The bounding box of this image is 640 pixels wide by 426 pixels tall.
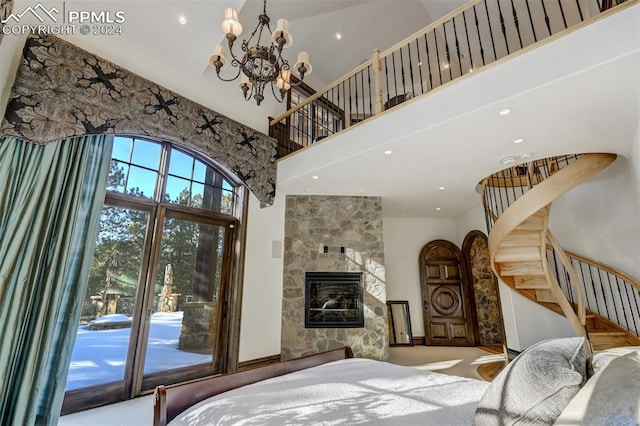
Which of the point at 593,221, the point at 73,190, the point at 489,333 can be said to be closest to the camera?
the point at 73,190

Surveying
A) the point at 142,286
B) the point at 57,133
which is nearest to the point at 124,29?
the point at 57,133

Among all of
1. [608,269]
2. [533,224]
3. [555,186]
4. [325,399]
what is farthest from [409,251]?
[325,399]

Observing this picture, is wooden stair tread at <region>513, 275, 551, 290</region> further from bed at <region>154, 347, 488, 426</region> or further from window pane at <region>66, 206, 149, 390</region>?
window pane at <region>66, 206, 149, 390</region>

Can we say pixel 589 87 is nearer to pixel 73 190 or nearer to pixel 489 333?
pixel 73 190

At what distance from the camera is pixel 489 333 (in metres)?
6.32

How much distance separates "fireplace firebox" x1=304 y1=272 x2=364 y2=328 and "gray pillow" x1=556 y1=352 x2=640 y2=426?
13.0 ft

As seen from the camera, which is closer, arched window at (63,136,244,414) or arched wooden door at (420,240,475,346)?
arched window at (63,136,244,414)

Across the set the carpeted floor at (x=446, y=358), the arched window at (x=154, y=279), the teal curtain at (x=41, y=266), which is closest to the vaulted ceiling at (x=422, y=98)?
the teal curtain at (x=41, y=266)

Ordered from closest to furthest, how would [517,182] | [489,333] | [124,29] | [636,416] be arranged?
[636,416] → [124,29] → [517,182] → [489,333]

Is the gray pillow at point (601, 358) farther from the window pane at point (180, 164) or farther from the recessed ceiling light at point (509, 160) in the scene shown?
the window pane at point (180, 164)

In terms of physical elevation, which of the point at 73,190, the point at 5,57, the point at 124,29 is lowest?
the point at 73,190

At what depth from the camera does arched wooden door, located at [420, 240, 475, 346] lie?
20.5 ft

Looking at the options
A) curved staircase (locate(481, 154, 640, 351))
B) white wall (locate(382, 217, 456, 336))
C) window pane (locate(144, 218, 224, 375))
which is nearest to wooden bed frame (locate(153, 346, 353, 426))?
window pane (locate(144, 218, 224, 375))

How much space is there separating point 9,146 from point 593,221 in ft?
23.1
